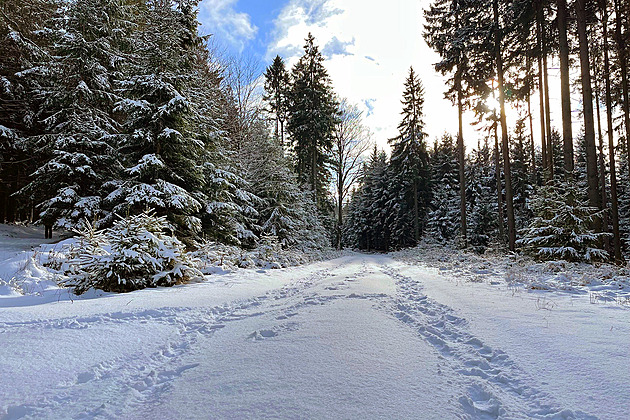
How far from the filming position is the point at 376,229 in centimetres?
3975

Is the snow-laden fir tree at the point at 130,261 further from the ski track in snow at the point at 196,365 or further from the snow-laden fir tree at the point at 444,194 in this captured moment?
the snow-laden fir tree at the point at 444,194

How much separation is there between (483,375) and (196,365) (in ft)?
7.78

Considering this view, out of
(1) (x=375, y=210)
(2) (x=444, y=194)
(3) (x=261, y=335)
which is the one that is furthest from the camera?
(1) (x=375, y=210)

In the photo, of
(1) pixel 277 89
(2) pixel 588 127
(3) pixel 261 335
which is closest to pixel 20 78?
(3) pixel 261 335

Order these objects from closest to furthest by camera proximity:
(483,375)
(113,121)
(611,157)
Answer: (483,375)
(113,121)
(611,157)

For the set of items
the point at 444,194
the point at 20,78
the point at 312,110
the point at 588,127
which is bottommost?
the point at 588,127

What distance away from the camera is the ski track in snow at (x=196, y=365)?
1.90 metres

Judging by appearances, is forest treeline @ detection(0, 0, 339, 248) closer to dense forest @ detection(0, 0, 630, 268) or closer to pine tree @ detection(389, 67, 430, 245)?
dense forest @ detection(0, 0, 630, 268)

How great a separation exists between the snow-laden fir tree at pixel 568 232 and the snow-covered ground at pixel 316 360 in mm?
5014

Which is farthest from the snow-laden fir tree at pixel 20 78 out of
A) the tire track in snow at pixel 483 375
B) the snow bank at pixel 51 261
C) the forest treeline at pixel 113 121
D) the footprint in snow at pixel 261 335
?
the tire track in snow at pixel 483 375

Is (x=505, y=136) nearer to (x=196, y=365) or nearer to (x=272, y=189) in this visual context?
(x=272, y=189)

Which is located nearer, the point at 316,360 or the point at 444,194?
the point at 316,360

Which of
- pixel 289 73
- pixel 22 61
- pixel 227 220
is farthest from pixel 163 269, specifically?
pixel 289 73

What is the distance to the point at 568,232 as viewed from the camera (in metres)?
8.85
